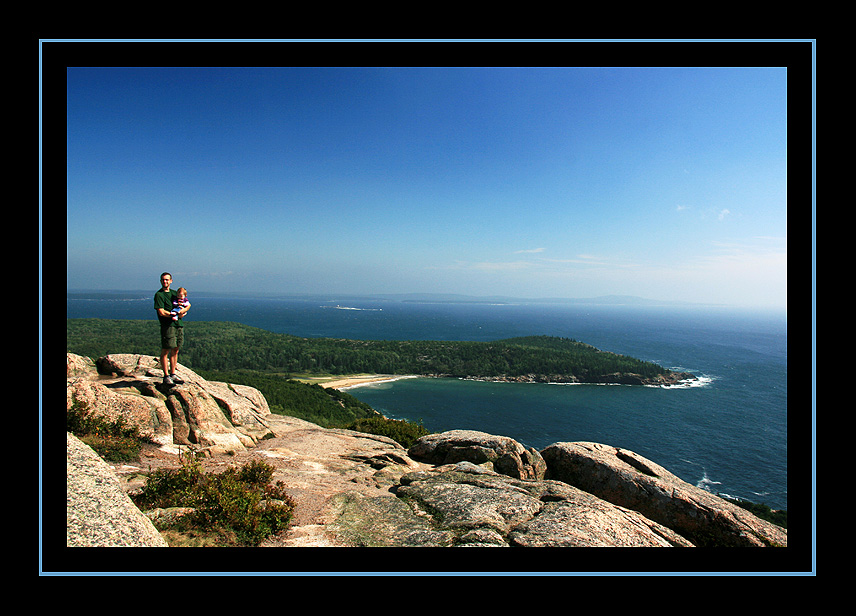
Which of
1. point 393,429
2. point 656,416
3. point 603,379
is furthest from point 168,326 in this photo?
point 603,379

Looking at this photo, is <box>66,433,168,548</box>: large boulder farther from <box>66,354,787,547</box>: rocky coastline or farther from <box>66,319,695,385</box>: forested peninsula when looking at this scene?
<box>66,319,695,385</box>: forested peninsula

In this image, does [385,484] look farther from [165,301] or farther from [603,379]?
[603,379]

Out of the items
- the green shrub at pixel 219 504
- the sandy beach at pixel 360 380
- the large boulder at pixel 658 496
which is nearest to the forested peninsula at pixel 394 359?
the sandy beach at pixel 360 380

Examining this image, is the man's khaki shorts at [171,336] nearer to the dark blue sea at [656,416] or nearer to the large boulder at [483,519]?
the large boulder at [483,519]

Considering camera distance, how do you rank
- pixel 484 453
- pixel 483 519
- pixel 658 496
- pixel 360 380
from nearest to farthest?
pixel 483 519
pixel 658 496
pixel 484 453
pixel 360 380

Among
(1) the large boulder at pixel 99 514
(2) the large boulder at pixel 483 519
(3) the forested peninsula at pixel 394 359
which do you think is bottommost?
(3) the forested peninsula at pixel 394 359

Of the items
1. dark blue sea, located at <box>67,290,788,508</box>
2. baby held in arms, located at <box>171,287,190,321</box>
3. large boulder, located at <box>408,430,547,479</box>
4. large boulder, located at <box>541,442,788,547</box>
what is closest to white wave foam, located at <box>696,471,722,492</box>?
dark blue sea, located at <box>67,290,788,508</box>
